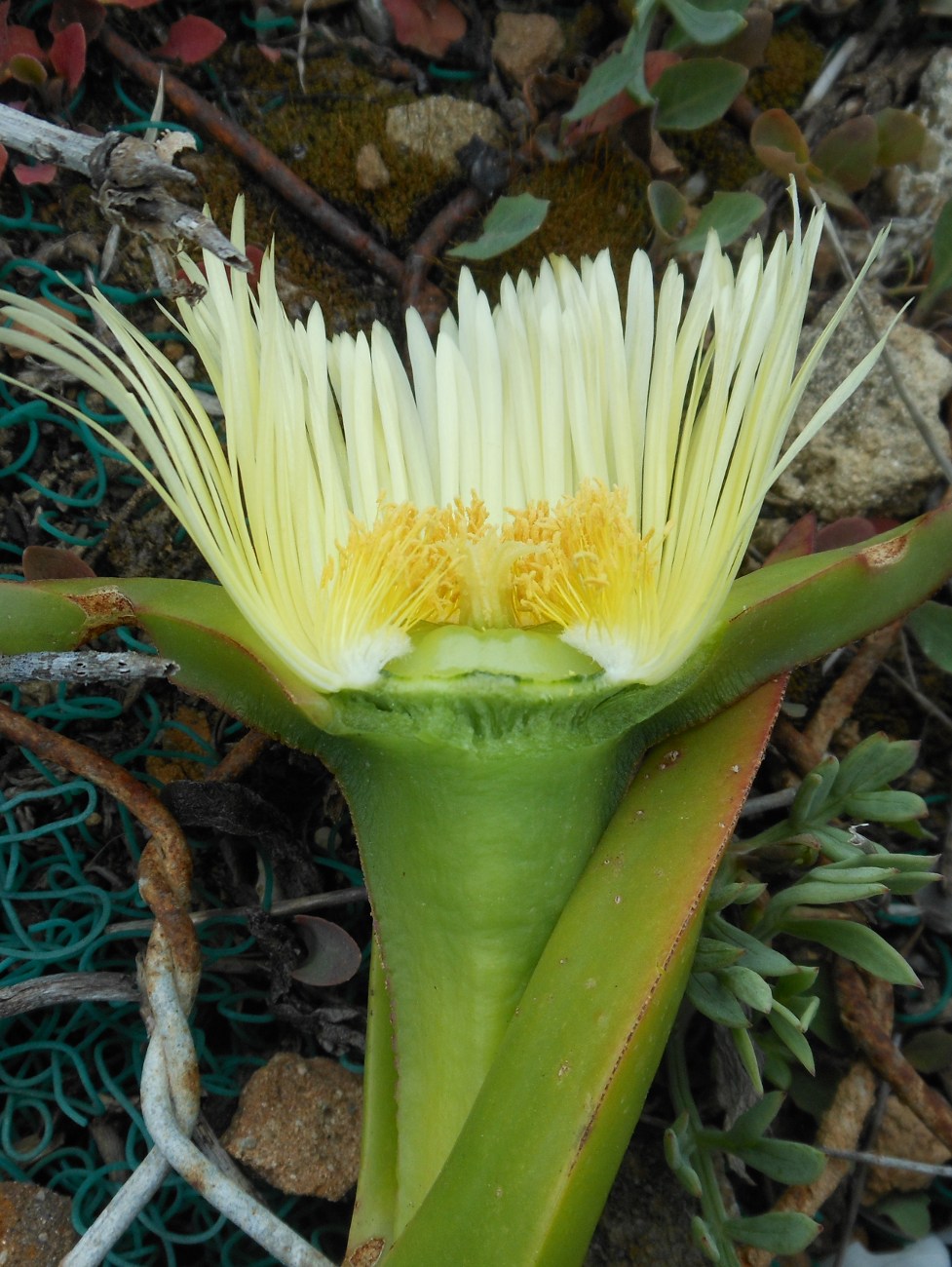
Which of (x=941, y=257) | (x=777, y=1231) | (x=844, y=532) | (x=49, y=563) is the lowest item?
(x=777, y=1231)

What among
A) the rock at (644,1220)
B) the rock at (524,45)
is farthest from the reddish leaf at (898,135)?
the rock at (644,1220)

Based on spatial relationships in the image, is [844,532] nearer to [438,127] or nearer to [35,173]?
[438,127]

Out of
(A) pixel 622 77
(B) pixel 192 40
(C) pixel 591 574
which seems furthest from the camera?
(B) pixel 192 40

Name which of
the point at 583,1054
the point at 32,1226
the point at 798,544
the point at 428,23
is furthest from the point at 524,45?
the point at 32,1226

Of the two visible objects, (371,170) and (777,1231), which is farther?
(371,170)

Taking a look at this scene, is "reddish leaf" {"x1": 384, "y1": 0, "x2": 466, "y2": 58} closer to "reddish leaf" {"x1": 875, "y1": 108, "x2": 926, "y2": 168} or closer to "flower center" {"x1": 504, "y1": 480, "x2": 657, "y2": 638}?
"reddish leaf" {"x1": 875, "y1": 108, "x2": 926, "y2": 168}

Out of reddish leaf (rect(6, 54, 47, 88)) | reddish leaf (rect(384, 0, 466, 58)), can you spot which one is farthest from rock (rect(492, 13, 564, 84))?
reddish leaf (rect(6, 54, 47, 88))

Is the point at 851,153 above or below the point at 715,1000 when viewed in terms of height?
above
